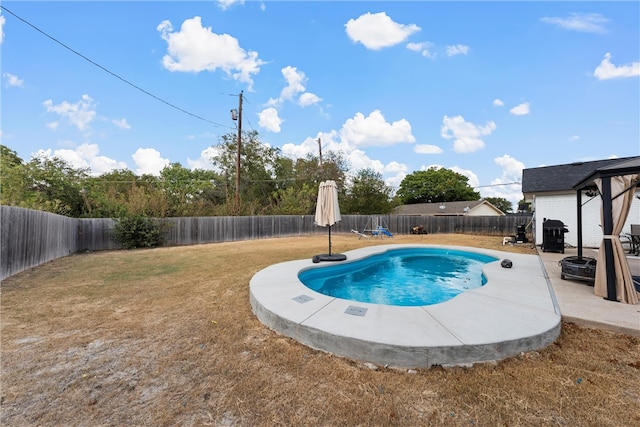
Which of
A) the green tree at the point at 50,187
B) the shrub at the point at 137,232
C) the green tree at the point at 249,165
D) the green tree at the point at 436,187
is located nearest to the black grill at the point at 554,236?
the shrub at the point at 137,232

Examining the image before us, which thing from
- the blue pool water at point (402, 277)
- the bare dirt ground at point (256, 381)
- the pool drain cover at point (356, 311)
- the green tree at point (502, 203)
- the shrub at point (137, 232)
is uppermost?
the green tree at point (502, 203)

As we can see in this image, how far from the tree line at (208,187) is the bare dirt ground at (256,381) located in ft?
31.6

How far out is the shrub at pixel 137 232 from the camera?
10.0 m

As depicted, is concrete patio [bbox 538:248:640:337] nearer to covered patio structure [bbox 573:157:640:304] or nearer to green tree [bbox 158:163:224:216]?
covered patio structure [bbox 573:157:640:304]

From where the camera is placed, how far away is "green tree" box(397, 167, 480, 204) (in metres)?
38.6

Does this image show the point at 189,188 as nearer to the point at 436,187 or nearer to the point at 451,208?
the point at 451,208

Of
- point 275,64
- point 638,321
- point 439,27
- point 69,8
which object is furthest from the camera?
point 275,64

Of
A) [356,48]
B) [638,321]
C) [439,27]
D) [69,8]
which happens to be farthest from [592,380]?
[356,48]

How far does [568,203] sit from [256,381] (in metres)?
→ 12.1

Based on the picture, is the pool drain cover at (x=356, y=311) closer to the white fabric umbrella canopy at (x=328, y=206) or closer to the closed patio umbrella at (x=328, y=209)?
the closed patio umbrella at (x=328, y=209)

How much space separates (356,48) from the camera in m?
11.4

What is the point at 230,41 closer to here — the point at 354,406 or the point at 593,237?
the point at 354,406

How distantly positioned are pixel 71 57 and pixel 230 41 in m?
5.29

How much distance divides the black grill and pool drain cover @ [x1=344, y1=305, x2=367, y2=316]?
25.6 feet
